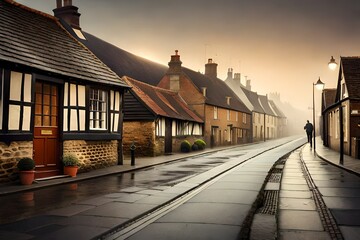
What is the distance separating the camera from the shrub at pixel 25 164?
1258cm

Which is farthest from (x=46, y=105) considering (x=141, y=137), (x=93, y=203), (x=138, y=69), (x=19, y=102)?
(x=138, y=69)

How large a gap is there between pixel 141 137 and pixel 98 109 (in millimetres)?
9703

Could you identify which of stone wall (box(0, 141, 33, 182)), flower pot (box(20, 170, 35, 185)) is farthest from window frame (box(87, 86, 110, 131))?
flower pot (box(20, 170, 35, 185))

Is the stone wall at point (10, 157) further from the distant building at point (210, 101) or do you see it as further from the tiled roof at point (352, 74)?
the distant building at point (210, 101)

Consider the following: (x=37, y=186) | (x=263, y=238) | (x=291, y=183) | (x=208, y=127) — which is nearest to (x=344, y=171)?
(x=291, y=183)

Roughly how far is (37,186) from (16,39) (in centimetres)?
613

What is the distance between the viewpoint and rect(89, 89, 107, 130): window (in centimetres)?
1747

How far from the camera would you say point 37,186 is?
39.9 ft

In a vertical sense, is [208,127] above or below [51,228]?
above

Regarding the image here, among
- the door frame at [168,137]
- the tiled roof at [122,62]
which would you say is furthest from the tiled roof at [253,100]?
the door frame at [168,137]

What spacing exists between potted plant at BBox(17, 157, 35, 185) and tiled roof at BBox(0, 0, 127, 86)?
354 centimetres

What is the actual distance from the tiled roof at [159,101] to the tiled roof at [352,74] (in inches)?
538

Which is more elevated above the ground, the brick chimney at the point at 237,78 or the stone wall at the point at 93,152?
the brick chimney at the point at 237,78

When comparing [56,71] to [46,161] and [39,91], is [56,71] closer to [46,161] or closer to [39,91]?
[39,91]
